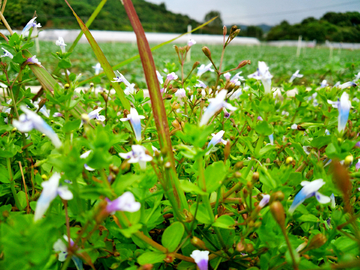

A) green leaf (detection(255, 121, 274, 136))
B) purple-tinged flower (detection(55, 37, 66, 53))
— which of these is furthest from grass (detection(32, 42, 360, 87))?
green leaf (detection(255, 121, 274, 136))

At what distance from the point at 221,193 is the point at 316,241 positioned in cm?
24

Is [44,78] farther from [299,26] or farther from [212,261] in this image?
[299,26]

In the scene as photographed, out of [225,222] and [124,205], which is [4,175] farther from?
[225,222]

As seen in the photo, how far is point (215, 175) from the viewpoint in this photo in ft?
1.68

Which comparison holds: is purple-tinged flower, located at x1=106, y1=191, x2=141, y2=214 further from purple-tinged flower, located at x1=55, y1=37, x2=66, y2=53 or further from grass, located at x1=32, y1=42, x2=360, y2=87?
grass, located at x1=32, y1=42, x2=360, y2=87

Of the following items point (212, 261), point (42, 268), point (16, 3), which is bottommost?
point (212, 261)

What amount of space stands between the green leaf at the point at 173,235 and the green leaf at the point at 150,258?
23mm

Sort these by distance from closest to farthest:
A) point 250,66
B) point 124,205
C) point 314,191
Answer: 1. point 124,205
2. point 314,191
3. point 250,66

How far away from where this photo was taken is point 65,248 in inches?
17.4

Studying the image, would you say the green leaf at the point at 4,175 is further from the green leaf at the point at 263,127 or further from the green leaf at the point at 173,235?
the green leaf at the point at 263,127

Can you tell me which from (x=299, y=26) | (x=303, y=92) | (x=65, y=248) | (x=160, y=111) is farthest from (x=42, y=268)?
(x=299, y=26)

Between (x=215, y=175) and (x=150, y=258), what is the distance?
206mm

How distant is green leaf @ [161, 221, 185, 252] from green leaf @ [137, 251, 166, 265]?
23mm

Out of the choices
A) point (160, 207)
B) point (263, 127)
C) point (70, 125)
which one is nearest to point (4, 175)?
point (70, 125)
